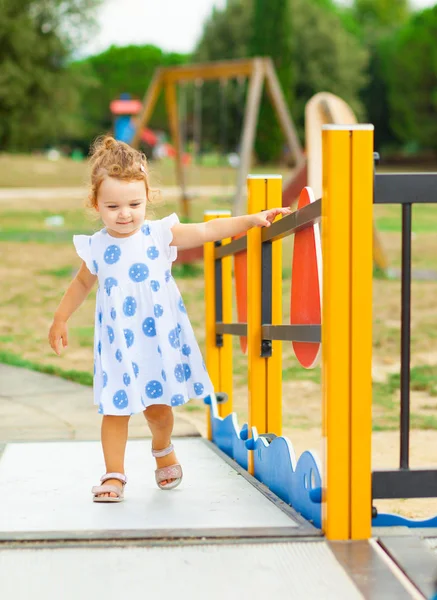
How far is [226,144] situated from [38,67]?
41.7 ft

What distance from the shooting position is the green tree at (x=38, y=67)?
1073 inches

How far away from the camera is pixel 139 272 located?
125 inches

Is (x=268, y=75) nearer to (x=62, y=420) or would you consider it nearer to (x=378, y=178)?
(x=62, y=420)

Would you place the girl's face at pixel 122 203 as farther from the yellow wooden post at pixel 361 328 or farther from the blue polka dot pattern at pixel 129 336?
the yellow wooden post at pixel 361 328

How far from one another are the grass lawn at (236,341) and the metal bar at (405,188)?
92 cm

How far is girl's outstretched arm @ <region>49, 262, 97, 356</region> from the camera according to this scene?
328cm

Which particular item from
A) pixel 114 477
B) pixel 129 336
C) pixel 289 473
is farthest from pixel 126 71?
pixel 289 473

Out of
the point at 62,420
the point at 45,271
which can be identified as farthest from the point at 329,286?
the point at 45,271

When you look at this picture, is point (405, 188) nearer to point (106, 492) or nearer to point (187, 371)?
point (187, 371)

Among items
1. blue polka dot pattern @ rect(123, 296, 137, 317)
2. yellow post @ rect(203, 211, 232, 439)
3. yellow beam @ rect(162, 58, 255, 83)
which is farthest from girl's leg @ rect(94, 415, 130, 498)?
yellow beam @ rect(162, 58, 255, 83)

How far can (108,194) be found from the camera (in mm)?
3150

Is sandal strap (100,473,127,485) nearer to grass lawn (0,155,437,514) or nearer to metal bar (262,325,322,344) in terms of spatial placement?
metal bar (262,325,322,344)

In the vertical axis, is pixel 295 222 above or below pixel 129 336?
above

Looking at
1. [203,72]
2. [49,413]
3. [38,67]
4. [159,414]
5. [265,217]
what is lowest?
[49,413]
